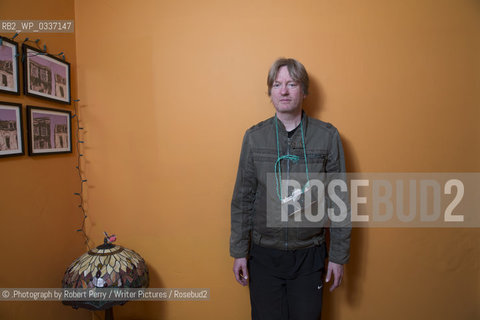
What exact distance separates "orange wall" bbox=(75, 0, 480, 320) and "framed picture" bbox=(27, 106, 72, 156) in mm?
142

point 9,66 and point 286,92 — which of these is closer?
point 9,66

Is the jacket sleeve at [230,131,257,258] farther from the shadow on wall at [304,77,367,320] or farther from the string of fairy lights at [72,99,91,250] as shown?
the string of fairy lights at [72,99,91,250]

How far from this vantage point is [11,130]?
4.07 feet

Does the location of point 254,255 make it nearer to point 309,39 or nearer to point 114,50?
point 309,39

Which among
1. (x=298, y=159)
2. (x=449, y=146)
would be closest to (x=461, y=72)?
(x=449, y=146)

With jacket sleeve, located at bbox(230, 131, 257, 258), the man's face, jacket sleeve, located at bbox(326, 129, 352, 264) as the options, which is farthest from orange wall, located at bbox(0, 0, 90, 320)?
jacket sleeve, located at bbox(326, 129, 352, 264)

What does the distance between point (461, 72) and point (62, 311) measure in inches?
110

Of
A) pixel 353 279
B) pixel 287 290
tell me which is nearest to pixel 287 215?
pixel 287 290

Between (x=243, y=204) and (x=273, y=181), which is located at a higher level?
(x=273, y=181)

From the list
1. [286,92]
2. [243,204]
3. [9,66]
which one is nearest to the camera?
[9,66]

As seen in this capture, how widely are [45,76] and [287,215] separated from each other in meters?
Result: 1.45

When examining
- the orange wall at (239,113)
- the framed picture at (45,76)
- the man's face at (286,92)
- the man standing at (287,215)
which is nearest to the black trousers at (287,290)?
the man standing at (287,215)

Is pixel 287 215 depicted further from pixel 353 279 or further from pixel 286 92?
pixel 353 279

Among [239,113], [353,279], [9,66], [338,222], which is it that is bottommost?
[353,279]
